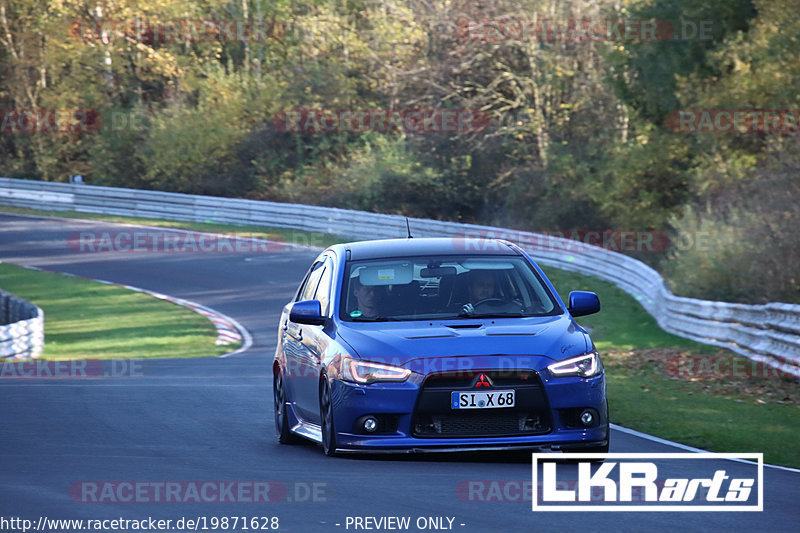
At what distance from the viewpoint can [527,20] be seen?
143ft

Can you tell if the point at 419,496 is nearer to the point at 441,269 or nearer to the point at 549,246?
the point at 441,269

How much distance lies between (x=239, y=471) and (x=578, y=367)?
2405mm

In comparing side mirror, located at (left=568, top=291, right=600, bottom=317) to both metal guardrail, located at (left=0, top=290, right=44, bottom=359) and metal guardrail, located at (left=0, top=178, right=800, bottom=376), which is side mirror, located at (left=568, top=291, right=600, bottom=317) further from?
metal guardrail, located at (left=0, top=290, right=44, bottom=359)

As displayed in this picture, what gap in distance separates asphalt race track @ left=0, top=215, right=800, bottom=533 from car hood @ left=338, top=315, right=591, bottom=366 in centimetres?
77

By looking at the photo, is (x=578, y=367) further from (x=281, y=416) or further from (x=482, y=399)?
(x=281, y=416)

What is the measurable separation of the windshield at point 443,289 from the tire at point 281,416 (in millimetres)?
1382

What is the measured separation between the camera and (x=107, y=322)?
2631cm

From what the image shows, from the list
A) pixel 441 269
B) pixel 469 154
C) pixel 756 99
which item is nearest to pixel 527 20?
pixel 469 154

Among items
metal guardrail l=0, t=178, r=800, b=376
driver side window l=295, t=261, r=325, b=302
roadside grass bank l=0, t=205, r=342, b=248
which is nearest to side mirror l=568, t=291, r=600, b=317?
metal guardrail l=0, t=178, r=800, b=376

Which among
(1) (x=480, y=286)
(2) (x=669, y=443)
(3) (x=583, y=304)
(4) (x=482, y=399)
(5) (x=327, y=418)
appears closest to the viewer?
(4) (x=482, y=399)

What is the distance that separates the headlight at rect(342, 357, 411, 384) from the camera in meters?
8.28

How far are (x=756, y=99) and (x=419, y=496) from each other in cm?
2861

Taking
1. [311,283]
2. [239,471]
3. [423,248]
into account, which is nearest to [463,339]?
[423,248]

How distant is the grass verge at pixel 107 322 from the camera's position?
23.0 metres
